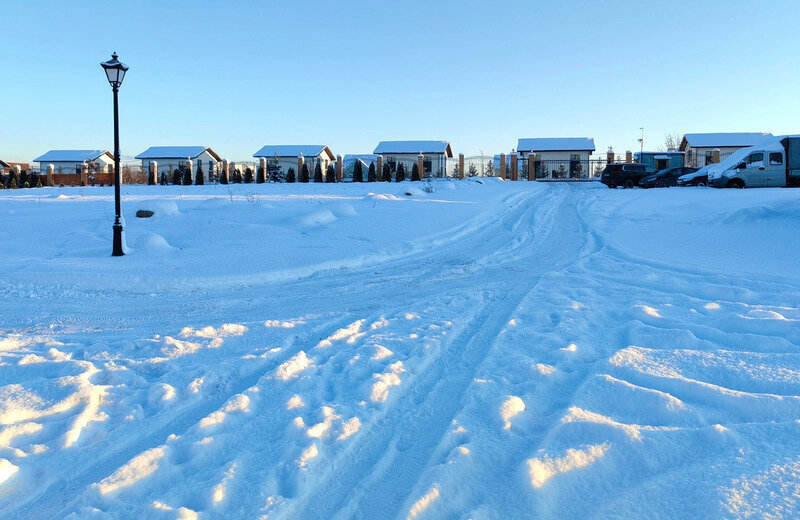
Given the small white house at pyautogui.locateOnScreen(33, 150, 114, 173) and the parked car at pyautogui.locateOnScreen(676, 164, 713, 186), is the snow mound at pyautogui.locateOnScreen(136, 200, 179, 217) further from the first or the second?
the small white house at pyautogui.locateOnScreen(33, 150, 114, 173)

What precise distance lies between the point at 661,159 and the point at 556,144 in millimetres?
17026

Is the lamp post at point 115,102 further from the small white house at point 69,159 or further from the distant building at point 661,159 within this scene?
the small white house at point 69,159

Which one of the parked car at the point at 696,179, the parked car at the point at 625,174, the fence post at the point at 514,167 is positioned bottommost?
the parked car at the point at 696,179

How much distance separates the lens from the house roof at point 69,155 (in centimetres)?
5835

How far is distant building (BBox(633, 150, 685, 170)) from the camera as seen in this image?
40.0 m

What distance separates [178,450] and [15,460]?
0.85m

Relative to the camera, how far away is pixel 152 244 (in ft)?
30.8

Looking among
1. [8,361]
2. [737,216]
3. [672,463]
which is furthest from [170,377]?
[737,216]

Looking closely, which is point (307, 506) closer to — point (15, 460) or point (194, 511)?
point (194, 511)

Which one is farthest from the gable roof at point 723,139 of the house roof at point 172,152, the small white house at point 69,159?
the small white house at point 69,159

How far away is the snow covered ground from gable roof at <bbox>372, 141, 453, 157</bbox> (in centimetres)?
5058

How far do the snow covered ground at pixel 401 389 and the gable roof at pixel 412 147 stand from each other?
166 ft

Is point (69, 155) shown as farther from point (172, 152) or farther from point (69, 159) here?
point (172, 152)

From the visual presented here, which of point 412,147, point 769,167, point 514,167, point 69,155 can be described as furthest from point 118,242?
point 69,155
